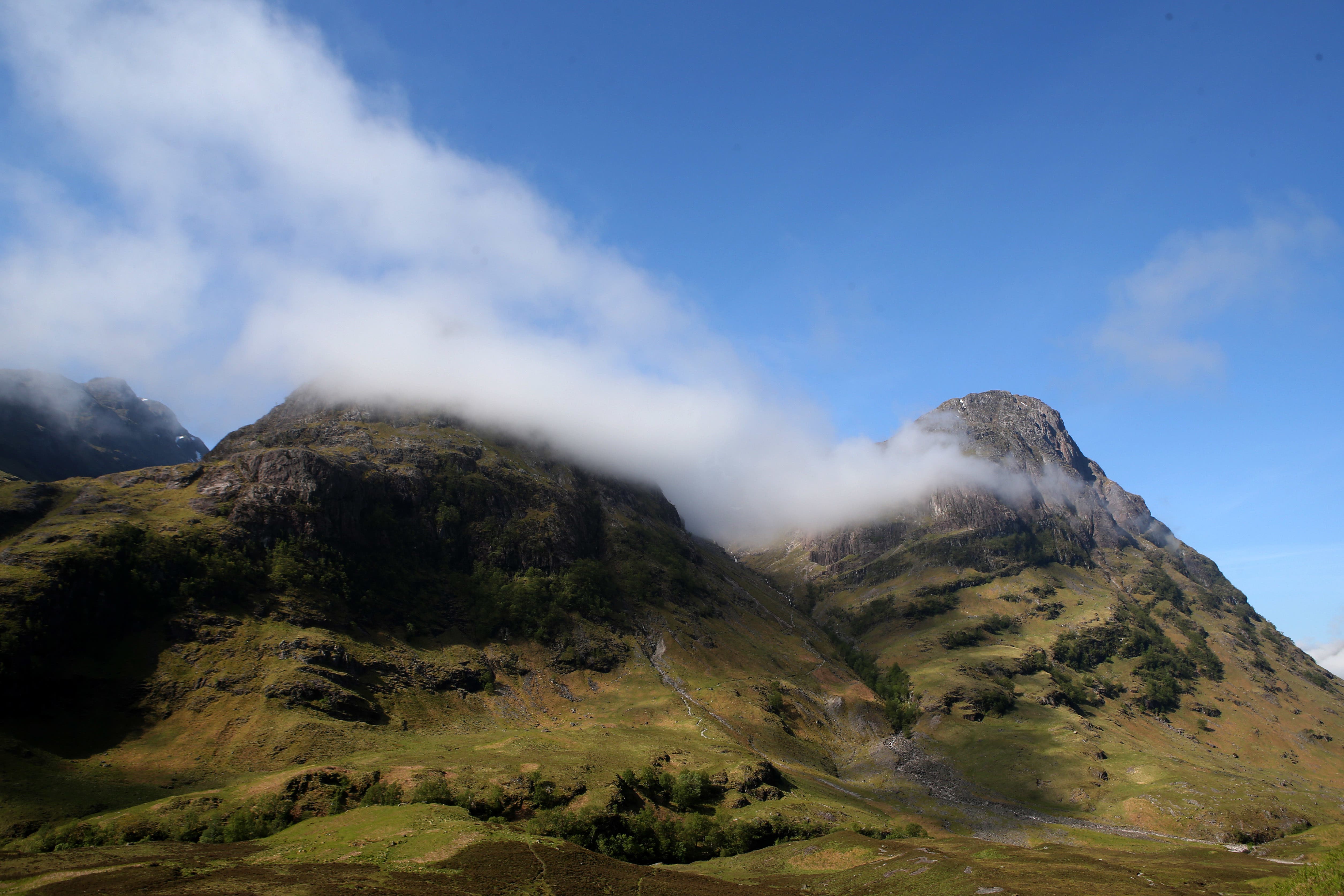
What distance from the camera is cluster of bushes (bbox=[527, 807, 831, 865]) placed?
120 meters

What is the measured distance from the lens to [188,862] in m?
69.1

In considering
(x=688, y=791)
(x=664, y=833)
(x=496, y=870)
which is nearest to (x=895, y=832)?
(x=688, y=791)

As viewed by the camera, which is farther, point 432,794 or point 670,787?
point 670,787

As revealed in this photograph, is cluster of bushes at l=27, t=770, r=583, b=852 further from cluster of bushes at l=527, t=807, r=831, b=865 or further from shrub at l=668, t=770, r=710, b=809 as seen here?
shrub at l=668, t=770, r=710, b=809

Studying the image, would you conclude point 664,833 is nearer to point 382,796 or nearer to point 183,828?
point 382,796

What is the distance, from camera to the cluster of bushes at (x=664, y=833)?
11981 centimetres

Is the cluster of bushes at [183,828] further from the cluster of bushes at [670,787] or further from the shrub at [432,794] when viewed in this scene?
the cluster of bushes at [670,787]

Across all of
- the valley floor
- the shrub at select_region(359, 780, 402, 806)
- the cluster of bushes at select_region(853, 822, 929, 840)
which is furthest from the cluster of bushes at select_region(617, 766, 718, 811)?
the shrub at select_region(359, 780, 402, 806)

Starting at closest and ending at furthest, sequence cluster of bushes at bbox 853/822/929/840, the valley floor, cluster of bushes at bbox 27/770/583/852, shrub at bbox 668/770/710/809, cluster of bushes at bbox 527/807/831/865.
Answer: the valley floor < cluster of bushes at bbox 27/770/583/852 < cluster of bushes at bbox 527/807/831/865 < cluster of bushes at bbox 853/822/929/840 < shrub at bbox 668/770/710/809

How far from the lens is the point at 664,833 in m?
132

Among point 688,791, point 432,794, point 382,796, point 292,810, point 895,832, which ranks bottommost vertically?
point 895,832

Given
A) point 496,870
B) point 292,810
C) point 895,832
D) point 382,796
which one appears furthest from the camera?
point 895,832

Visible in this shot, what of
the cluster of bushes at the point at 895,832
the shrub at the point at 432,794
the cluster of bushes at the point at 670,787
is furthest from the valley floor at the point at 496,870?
the cluster of bushes at the point at 895,832

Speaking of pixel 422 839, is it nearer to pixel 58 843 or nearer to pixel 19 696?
pixel 58 843
